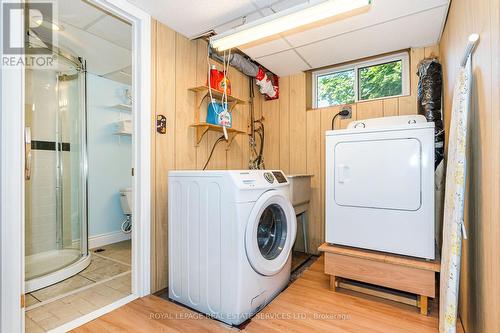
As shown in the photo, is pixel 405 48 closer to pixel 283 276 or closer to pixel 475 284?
pixel 475 284

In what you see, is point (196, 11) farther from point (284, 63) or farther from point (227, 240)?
point (227, 240)

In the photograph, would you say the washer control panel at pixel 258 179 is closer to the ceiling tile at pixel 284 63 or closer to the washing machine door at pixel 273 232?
the washing machine door at pixel 273 232

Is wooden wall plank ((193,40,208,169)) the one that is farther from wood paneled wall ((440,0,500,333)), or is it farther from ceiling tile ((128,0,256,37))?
wood paneled wall ((440,0,500,333))

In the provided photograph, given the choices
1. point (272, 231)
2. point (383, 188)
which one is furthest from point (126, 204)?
point (383, 188)

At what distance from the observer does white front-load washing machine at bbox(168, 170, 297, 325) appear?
1.59m

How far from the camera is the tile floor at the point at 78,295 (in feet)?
5.51

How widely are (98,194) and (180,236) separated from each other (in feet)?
7.02

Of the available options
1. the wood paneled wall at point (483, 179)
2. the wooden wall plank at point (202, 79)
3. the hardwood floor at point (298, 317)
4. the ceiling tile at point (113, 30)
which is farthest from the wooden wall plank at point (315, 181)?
the ceiling tile at point (113, 30)

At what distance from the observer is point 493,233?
1018 mm

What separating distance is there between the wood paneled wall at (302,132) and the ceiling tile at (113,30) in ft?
5.68

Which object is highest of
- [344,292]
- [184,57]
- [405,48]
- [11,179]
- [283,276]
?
[405,48]

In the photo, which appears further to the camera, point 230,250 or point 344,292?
point 344,292

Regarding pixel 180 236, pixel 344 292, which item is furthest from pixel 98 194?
pixel 344 292

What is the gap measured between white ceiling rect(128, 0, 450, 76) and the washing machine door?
1424mm
